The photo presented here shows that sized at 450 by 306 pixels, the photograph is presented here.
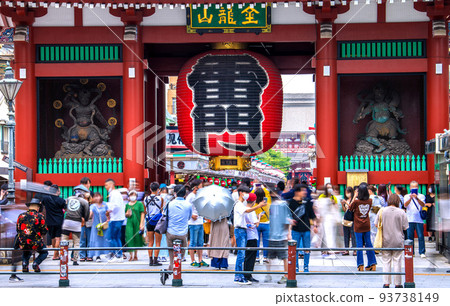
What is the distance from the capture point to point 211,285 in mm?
13078

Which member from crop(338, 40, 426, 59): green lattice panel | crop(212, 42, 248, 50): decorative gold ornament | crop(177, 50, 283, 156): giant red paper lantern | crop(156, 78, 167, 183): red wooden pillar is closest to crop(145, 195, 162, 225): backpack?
crop(177, 50, 283, 156): giant red paper lantern

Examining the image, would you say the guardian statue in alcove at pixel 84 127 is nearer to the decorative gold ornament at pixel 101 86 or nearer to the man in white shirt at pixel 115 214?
the decorative gold ornament at pixel 101 86

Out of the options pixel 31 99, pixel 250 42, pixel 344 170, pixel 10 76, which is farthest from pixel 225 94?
pixel 10 76

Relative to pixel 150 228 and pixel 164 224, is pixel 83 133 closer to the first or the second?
pixel 150 228

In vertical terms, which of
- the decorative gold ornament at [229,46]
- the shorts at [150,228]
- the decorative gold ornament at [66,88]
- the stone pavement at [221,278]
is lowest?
the stone pavement at [221,278]

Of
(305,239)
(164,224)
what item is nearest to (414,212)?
(305,239)

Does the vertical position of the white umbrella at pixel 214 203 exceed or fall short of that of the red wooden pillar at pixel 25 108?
it falls short

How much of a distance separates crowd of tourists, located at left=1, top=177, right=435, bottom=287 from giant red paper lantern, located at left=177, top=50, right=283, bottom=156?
11.5 feet

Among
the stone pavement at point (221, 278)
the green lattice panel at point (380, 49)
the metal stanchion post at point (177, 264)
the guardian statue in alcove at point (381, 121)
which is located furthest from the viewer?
the guardian statue in alcove at point (381, 121)

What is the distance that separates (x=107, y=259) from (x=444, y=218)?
7.50m

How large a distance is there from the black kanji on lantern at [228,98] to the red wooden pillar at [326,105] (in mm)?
1664

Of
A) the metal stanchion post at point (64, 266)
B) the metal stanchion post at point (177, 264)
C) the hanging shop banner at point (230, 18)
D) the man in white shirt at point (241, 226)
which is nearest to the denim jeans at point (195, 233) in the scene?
the man in white shirt at point (241, 226)

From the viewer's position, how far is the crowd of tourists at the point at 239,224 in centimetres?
1342

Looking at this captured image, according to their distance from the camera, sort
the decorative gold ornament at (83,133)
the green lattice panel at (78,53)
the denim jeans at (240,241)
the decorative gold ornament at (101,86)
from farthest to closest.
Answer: the decorative gold ornament at (101,86) < the decorative gold ornament at (83,133) < the green lattice panel at (78,53) < the denim jeans at (240,241)
